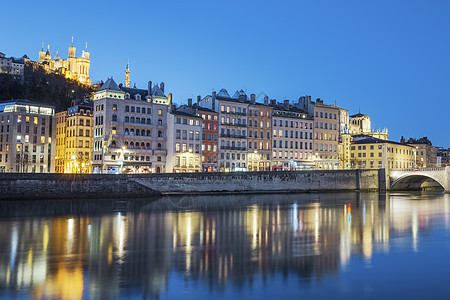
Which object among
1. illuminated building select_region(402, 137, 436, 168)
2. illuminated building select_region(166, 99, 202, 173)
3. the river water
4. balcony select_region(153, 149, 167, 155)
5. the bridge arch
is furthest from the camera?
illuminated building select_region(402, 137, 436, 168)

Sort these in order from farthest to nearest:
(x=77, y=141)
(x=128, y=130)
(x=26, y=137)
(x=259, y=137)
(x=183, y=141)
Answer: (x=259, y=137)
(x=26, y=137)
(x=77, y=141)
(x=183, y=141)
(x=128, y=130)

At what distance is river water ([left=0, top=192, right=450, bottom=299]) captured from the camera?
1717cm

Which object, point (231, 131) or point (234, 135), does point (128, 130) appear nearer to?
point (231, 131)

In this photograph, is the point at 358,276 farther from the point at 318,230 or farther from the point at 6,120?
the point at 6,120

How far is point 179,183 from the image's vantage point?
68000 mm

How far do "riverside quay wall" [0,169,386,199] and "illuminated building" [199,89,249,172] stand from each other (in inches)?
632

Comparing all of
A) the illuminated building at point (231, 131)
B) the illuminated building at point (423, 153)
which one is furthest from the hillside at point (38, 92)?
the illuminated building at point (423, 153)

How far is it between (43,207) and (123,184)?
16.1 meters

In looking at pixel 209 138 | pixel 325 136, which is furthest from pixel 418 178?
pixel 209 138

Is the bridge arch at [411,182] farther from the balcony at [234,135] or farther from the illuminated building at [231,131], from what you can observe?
the balcony at [234,135]

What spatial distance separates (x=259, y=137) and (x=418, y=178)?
32577 millimetres

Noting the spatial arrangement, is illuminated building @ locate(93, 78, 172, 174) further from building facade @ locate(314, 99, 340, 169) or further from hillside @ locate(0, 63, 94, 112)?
hillside @ locate(0, 63, 94, 112)

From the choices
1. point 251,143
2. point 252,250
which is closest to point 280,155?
point 251,143

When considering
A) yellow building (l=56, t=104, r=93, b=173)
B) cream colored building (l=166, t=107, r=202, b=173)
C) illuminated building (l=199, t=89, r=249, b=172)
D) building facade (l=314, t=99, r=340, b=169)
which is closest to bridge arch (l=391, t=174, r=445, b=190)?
building facade (l=314, t=99, r=340, b=169)
